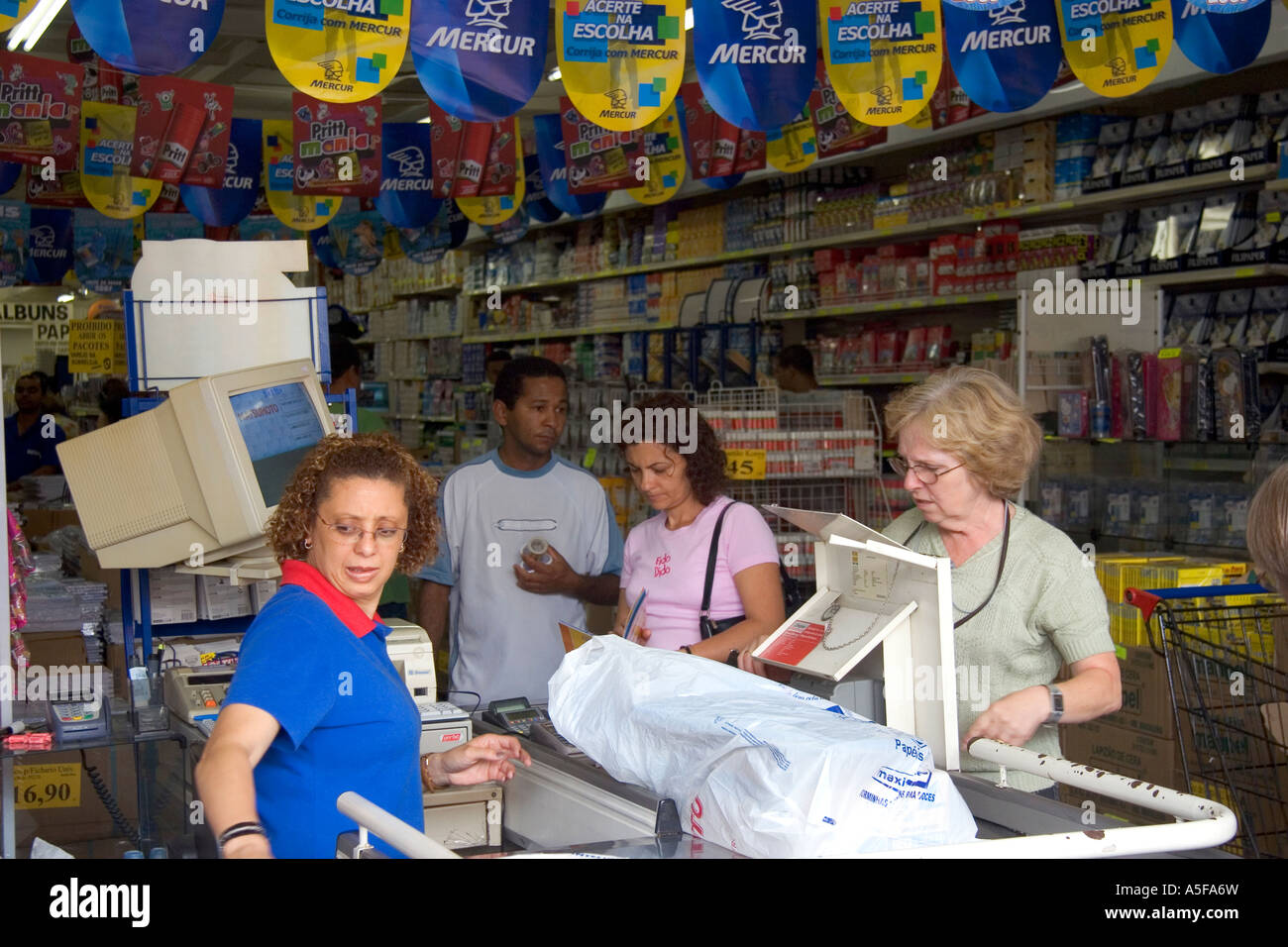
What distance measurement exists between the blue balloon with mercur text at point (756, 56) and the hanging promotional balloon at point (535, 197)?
14.4 ft

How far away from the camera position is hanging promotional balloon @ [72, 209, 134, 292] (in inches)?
424

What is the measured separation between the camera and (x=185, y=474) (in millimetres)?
3172

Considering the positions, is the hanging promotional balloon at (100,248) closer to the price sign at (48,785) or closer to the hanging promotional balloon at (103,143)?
the hanging promotional balloon at (103,143)

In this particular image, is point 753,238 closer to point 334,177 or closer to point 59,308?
point 334,177

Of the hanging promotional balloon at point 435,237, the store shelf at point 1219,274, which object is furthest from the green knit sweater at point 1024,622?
the hanging promotional balloon at point 435,237

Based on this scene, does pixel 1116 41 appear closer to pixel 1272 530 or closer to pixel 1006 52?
pixel 1006 52

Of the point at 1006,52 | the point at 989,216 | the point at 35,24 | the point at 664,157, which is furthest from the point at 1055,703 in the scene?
the point at 35,24

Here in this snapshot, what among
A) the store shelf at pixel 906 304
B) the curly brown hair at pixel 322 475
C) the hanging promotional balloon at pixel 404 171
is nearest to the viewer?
the curly brown hair at pixel 322 475

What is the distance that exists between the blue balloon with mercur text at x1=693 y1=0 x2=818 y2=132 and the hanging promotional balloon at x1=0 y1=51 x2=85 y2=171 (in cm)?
425

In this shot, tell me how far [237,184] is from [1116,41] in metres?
6.03

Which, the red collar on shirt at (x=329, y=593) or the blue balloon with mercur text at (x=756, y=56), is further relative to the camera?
the blue balloon with mercur text at (x=756, y=56)

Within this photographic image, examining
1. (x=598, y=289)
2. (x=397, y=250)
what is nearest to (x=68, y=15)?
(x=397, y=250)

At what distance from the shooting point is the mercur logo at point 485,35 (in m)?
4.02

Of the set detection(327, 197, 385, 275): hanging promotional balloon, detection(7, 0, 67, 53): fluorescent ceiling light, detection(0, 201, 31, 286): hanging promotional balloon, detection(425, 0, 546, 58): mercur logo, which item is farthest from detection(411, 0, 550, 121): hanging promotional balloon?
detection(0, 201, 31, 286): hanging promotional balloon
